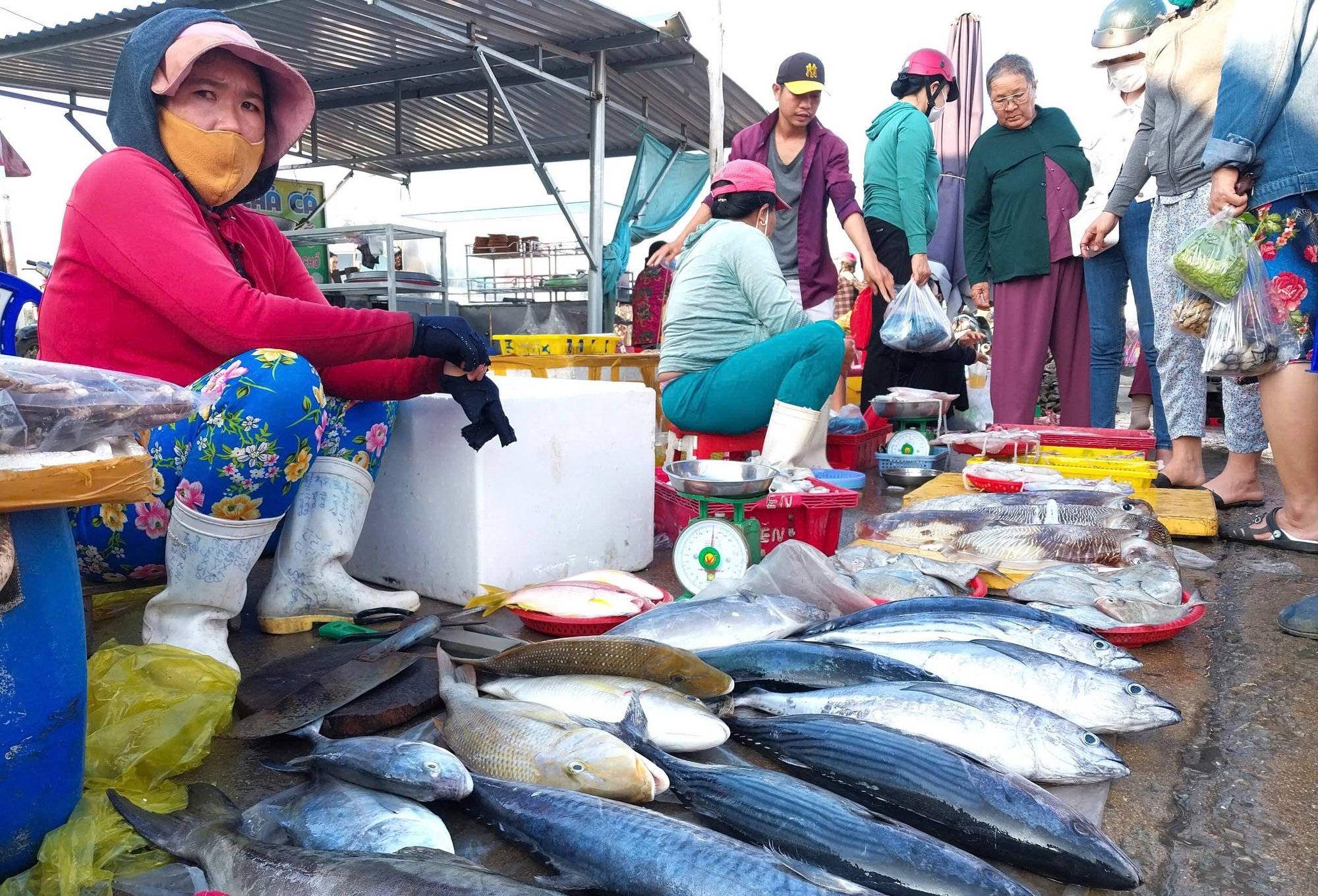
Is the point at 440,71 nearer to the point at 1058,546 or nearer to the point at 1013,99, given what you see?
the point at 1013,99

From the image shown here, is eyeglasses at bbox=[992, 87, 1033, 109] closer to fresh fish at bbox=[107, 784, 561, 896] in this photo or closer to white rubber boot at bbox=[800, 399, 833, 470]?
white rubber boot at bbox=[800, 399, 833, 470]

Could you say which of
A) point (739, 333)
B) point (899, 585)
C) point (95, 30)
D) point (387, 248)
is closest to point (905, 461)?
point (739, 333)

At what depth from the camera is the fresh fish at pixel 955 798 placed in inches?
58.7

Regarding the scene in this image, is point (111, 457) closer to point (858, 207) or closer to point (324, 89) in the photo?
point (858, 207)

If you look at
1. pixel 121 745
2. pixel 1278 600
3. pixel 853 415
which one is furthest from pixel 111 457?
→ pixel 853 415

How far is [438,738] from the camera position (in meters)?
2.03

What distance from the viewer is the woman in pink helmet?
21.1 ft

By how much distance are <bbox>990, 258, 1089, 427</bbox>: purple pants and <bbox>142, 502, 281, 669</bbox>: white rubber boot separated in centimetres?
541

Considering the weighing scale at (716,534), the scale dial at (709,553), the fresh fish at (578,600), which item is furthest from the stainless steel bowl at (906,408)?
the fresh fish at (578,600)

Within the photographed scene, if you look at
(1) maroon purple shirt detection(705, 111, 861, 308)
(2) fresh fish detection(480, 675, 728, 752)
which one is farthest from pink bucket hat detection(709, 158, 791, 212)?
(2) fresh fish detection(480, 675, 728, 752)

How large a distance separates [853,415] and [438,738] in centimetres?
440

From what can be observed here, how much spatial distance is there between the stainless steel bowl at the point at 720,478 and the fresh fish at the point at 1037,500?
3.13 feet

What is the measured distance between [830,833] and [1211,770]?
106 cm

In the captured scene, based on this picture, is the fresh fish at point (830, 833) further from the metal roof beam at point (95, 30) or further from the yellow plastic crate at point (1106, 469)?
the metal roof beam at point (95, 30)
